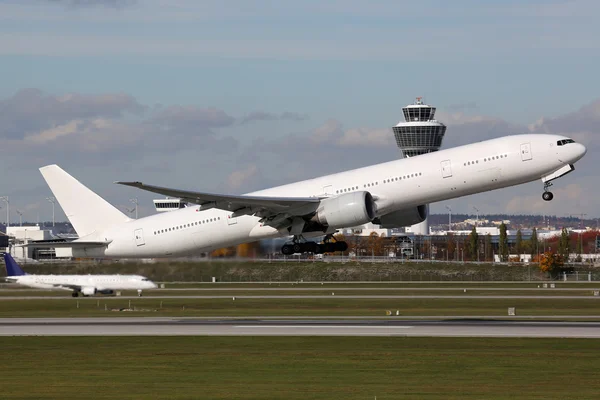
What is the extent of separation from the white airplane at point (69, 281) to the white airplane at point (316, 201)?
35.0m

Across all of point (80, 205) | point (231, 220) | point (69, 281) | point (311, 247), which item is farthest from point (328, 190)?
point (69, 281)

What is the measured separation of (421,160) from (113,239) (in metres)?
20.4

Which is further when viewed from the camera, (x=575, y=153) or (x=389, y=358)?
(x=575, y=153)

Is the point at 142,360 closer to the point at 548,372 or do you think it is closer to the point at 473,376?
the point at 473,376

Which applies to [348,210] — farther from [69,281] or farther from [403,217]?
[69,281]

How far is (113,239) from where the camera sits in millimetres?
59938

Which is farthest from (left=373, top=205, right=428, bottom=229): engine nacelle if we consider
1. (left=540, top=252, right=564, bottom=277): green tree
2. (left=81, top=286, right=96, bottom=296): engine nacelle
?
(left=540, top=252, right=564, bottom=277): green tree

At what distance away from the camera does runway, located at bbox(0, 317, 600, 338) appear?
52.0 metres

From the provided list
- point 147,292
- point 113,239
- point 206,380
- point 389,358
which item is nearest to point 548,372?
point 389,358

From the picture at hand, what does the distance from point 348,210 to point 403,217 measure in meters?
5.81

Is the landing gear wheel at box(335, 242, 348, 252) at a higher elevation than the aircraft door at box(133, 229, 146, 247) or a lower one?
lower

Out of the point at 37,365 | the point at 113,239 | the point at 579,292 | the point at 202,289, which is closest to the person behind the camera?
the point at 37,365

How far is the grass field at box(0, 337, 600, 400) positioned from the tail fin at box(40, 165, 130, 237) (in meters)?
12.0

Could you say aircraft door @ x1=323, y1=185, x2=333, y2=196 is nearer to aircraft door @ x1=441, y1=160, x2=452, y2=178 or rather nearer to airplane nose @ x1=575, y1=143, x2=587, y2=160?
aircraft door @ x1=441, y1=160, x2=452, y2=178
